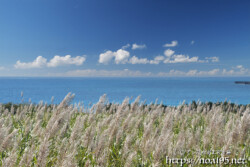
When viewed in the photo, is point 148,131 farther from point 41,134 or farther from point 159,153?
point 41,134

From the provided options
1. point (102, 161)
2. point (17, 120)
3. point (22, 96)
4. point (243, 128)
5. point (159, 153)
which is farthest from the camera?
point (22, 96)

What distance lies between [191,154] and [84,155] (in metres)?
2.00

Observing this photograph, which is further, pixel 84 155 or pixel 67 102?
pixel 67 102

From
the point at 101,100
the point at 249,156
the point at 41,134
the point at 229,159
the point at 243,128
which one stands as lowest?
the point at 249,156

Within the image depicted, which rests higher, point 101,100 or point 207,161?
point 101,100

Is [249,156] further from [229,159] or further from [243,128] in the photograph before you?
[243,128]

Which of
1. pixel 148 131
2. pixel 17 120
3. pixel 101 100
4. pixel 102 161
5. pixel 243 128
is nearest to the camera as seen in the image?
pixel 102 161

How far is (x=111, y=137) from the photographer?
287cm

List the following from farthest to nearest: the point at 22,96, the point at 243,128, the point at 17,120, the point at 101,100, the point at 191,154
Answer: the point at 22,96 < the point at 17,120 < the point at 101,100 < the point at 191,154 < the point at 243,128

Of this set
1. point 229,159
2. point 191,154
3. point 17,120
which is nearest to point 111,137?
point 191,154

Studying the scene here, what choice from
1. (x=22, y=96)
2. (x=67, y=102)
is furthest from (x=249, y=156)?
(x=22, y=96)

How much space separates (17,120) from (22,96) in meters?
1.33

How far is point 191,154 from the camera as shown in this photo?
3561mm

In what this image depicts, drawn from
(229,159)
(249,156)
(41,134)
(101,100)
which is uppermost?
(101,100)
